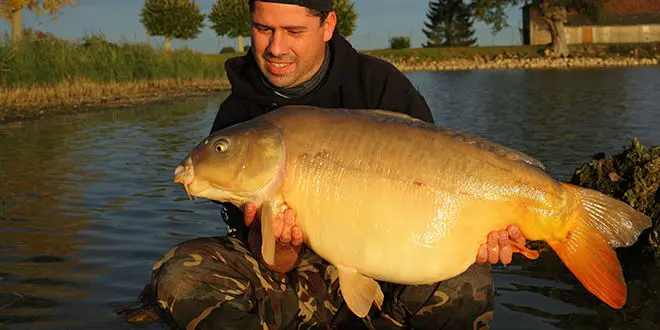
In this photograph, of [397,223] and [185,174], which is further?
[185,174]

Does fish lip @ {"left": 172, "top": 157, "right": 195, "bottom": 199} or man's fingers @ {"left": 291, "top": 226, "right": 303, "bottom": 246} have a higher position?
fish lip @ {"left": 172, "top": 157, "right": 195, "bottom": 199}

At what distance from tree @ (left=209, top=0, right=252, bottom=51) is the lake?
149 feet

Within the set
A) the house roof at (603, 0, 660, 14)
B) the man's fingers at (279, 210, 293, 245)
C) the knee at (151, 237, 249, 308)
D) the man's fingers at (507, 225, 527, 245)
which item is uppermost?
the house roof at (603, 0, 660, 14)

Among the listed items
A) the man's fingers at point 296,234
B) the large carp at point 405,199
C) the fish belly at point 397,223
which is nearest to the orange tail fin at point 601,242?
the large carp at point 405,199

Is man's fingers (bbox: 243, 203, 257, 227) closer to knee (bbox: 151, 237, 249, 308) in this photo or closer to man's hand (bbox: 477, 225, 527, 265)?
knee (bbox: 151, 237, 249, 308)

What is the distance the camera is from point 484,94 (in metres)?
22.9

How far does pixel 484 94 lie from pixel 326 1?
784 inches

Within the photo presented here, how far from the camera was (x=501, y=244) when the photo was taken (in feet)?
9.02

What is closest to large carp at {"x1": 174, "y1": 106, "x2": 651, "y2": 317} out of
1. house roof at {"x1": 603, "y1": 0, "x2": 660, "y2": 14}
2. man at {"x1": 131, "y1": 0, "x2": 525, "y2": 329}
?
man at {"x1": 131, "y1": 0, "x2": 525, "y2": 329}

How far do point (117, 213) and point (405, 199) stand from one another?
375cm

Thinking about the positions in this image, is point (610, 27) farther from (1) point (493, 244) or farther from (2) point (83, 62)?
(1) point (493, 244)

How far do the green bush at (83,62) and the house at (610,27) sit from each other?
158 ft

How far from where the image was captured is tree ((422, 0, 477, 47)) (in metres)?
73.5

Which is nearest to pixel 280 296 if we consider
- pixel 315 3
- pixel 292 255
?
pixel 292 255
